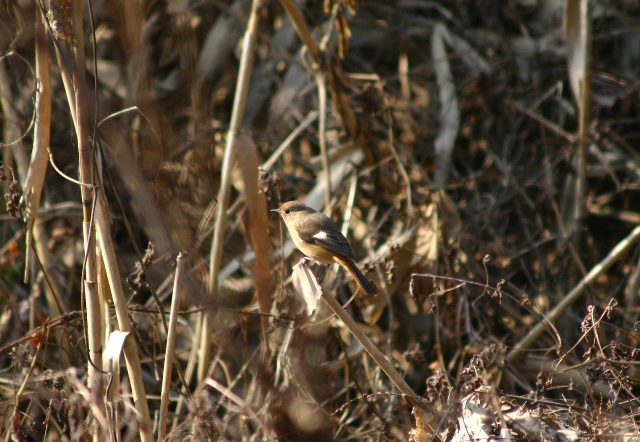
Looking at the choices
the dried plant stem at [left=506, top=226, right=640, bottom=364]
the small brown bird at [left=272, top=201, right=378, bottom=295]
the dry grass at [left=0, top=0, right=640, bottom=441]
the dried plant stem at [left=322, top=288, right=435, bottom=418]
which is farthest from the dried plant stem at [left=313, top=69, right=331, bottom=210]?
the dried plant stem at [left=322, top=288, right=435, bottom=418]

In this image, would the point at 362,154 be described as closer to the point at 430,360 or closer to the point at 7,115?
the point at 430,360

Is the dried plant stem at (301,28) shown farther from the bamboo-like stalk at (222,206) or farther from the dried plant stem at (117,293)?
the dried plant stem at (117,293)

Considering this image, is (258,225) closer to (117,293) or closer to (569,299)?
(117,293)

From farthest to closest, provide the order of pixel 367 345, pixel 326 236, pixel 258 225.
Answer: pixel 326 236, pixel 258 225, pixel 367 345

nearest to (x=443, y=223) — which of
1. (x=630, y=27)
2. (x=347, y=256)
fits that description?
(x=347, y=256)

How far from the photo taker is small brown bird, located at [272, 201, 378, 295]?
3.65 m

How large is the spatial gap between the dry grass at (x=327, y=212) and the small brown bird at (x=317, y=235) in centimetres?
19

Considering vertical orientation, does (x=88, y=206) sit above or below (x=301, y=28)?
below

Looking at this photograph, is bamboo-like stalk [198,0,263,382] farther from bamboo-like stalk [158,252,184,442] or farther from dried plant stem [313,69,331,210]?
dried plant stem [313,69,331,210]

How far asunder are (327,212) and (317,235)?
67cm

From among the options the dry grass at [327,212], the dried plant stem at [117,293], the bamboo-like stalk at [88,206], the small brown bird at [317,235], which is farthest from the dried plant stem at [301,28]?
the dried plant stem at [117,293]

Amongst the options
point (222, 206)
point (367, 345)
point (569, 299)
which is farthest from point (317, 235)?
point (569, 299)

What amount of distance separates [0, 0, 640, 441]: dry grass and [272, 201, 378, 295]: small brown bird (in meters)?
0.19

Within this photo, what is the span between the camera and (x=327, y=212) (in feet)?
14.7
